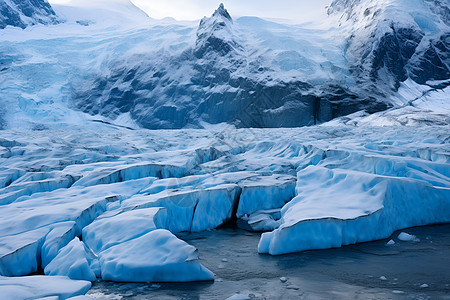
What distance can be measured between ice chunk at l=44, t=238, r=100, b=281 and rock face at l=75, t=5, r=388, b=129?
3514 cm

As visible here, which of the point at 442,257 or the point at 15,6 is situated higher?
the point at 15,6

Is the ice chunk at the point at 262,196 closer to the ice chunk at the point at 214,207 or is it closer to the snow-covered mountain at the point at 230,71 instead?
the ice chunk at the point at 214,207

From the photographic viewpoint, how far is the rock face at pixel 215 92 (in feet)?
129

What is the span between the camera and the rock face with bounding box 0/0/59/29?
212 ft

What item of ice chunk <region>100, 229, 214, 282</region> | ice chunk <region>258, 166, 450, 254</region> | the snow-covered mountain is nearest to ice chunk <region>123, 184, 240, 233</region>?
ice chunk <region>258, 166, 450, 254</region>

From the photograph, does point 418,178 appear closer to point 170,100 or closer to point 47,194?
point 47,194

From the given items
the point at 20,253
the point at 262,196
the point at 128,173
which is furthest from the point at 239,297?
the point at 128,173

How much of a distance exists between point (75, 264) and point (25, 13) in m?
81.2

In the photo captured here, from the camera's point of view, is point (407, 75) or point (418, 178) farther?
point (407, 75)

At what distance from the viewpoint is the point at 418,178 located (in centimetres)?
779

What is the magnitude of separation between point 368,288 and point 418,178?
437 cm

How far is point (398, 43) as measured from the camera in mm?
47844

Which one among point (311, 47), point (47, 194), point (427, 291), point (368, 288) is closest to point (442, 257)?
point (427, 291)

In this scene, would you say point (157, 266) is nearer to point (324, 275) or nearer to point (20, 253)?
point (20, 253)
